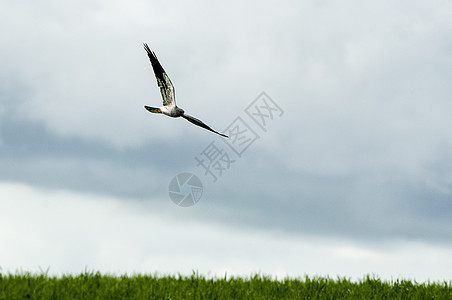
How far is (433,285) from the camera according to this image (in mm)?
12766

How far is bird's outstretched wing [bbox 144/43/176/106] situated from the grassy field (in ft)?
10.1

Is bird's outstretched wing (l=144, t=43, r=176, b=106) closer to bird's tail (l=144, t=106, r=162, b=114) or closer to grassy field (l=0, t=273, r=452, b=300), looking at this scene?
bird's tail (l=144, t=106, r=162, b=114)

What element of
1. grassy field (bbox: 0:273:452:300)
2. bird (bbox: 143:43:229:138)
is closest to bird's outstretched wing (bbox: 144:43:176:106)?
bird (bbox: 143:43:229:138)

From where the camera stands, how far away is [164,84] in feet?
35.3

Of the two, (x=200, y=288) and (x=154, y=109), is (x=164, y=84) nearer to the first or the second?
(x=154, y=109)

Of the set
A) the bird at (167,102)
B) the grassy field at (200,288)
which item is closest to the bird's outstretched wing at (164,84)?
the bird at (167,102)

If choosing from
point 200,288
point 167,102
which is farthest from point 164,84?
point 200,288

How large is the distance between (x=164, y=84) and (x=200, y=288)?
11.4 ft

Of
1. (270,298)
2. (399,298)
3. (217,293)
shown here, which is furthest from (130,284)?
(399,298)

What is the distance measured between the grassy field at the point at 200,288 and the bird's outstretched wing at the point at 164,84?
10.1 ft

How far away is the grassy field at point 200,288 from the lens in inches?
387

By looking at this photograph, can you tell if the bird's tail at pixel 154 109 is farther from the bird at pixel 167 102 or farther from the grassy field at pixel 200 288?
the grassy field at pixel 200 288

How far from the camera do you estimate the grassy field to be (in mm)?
9820

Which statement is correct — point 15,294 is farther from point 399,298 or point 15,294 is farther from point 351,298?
point 399,298
